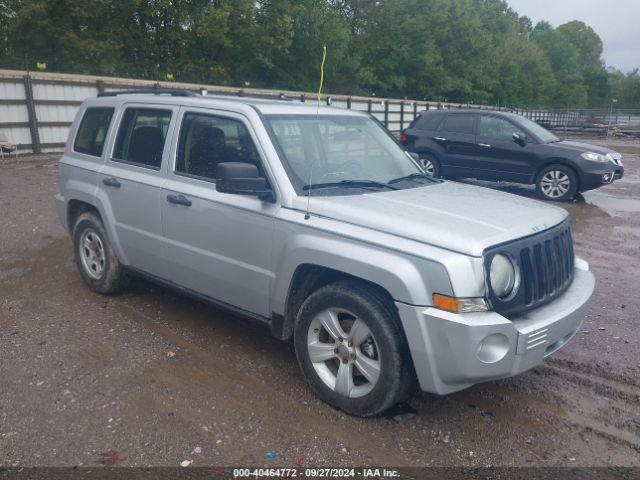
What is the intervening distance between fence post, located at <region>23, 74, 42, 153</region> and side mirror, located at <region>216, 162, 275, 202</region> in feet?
44.5

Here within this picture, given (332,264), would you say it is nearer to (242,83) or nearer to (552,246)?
(552,246)

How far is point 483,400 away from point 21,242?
6.23m

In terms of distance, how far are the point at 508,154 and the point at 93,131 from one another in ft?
29.0

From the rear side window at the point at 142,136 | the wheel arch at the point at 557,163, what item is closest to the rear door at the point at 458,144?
the wheel arch at the point at 557,163

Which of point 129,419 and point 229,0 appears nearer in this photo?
point 129,419

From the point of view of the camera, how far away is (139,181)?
A: 15.8 feet

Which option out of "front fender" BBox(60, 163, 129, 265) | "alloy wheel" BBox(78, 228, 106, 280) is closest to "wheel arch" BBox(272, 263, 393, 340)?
"front fender" BBox(60, 163, 129, 265)

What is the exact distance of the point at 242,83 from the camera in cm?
3500

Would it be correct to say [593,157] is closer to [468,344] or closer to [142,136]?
[142,136]

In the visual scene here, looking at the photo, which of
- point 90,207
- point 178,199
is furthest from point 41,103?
point 178,199

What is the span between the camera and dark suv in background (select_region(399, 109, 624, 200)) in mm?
11492

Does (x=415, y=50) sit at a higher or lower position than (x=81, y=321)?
higher

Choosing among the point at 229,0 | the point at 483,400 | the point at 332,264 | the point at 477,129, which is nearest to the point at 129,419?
the point at 332,264

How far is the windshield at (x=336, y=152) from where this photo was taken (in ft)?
13.3
